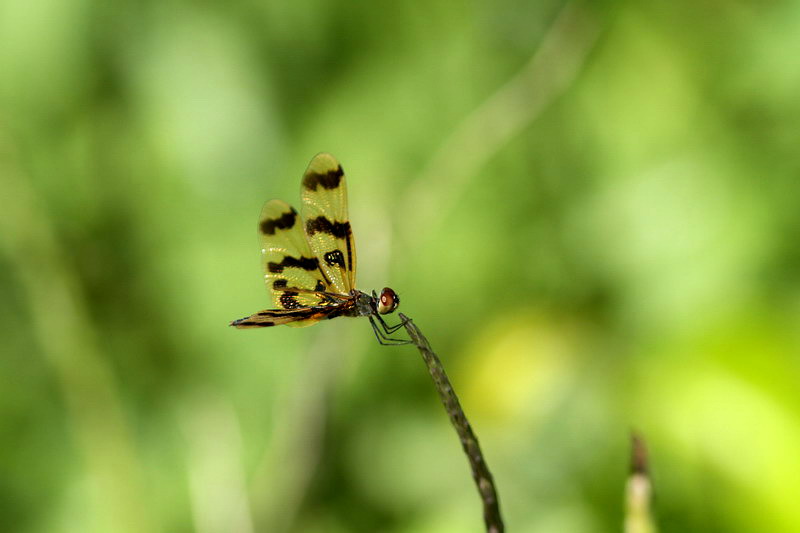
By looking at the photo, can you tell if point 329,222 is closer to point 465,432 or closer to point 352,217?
point 352,217

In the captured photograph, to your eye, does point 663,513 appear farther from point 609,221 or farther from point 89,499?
point 89,499

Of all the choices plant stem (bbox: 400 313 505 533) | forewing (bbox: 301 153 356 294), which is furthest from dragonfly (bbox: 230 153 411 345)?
plant stem (bbox: 400 313 505 533)

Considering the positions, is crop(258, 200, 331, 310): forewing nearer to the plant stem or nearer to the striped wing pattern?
the striped wing pattern

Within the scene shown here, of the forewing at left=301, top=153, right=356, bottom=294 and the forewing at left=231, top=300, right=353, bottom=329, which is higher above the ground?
the forewing at left=301, top=153, right=356, bottom=294

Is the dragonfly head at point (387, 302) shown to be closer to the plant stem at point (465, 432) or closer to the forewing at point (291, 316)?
the forewing at point (291, 316)

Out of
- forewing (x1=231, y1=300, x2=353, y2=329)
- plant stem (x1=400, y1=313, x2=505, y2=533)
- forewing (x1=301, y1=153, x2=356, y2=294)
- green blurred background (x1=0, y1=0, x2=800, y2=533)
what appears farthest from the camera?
green blurred background (x1=0, y1=0, x2=800, y2=533)

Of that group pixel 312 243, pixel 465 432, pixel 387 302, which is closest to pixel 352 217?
pixel 312 243

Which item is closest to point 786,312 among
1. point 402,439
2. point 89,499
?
point 402,439
